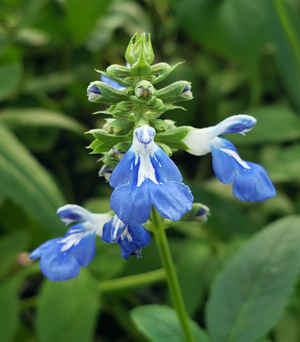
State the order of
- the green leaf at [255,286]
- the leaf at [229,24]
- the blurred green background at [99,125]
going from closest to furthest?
1. the green leaf at [255,286]
2. the blurred green background at [99,125]
3. the leaf at [229,24]

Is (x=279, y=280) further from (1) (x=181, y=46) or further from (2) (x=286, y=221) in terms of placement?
(1) (x=181, y=46)

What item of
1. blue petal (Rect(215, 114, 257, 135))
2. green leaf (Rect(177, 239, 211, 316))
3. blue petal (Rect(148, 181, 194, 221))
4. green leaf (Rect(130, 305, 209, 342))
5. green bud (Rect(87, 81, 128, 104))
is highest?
green bud (Rect(87, 81, 128, 104))

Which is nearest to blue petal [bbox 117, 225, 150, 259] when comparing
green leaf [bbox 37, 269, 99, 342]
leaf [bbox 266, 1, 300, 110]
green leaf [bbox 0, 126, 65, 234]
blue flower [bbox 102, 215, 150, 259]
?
blue flower [bbox 102, 215, 150, 259]

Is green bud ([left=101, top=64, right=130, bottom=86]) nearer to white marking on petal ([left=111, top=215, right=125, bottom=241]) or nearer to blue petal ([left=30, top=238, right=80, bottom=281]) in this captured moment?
white marking on petal ([left=111, top=215, right=125, bottom=241])

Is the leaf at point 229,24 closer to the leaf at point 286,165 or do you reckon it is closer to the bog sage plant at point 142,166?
the leaf at point 286,165

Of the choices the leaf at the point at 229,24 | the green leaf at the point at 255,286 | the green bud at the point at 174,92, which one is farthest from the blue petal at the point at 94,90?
the leaf at the point at 229,24
